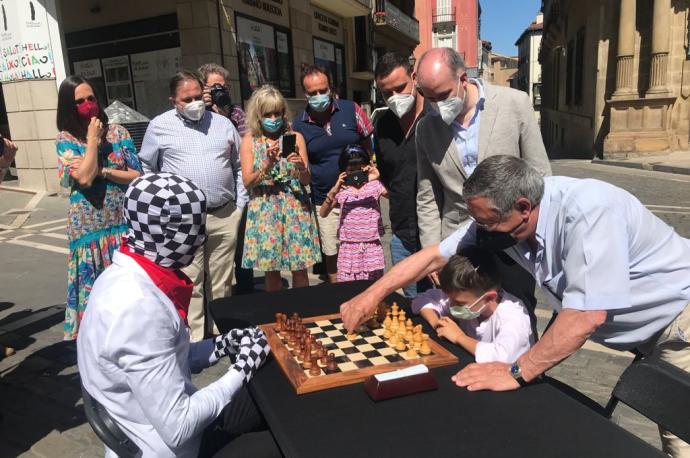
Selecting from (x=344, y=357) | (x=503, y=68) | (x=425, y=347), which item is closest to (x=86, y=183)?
(x=344, y=357)

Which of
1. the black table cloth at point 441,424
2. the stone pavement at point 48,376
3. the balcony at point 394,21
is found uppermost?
the balcony at point 394,21

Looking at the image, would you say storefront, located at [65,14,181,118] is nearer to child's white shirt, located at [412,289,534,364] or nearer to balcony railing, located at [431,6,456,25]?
child's white shirt, located at [412,289,534,364]

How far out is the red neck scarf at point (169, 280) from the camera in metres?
1.58

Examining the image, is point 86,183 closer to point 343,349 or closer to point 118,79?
point 343,349

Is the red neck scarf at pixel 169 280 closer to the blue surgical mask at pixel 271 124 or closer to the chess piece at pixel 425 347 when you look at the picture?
the chess piece at pixel 425 347

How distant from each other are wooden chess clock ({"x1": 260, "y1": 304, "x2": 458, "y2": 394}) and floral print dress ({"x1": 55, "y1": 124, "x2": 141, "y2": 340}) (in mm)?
1740

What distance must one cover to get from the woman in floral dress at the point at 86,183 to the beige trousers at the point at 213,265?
1.87 ft

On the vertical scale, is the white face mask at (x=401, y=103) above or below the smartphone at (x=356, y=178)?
above

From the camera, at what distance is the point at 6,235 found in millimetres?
7812

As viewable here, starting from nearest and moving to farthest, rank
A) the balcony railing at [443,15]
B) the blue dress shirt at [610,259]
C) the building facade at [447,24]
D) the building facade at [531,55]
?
the blue dress shirt at [610,259], the building facade at [447,24], the balcony railing at [443,15], the building facade at [531,55]

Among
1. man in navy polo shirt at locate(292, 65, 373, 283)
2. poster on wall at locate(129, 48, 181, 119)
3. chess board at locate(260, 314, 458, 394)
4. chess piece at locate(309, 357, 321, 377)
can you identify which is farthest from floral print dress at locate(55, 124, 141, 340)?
poster on wall at locate(129, 48, 181, 119)

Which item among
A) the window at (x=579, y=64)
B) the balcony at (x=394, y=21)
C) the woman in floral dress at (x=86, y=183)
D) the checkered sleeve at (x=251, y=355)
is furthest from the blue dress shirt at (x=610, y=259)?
the window at (x=579, y=64)

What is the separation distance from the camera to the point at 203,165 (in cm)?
349

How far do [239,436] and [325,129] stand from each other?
8.43ft
